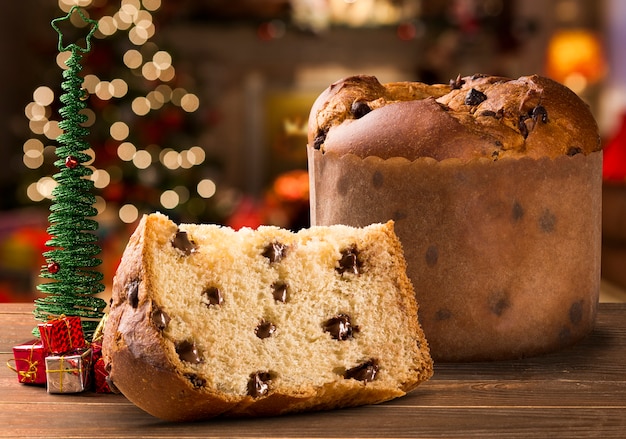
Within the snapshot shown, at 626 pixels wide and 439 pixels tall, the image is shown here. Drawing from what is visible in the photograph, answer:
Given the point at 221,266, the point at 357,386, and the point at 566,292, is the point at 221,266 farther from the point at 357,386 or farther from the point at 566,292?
the point at 566,292

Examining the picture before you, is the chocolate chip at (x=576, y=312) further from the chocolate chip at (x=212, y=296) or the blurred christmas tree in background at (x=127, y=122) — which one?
the blurred christmas tree in background at (x=127, y=122)

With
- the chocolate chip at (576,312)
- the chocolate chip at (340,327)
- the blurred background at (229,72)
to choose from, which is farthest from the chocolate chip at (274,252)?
the blurred background at (229,72)

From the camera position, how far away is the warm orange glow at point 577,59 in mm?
9102

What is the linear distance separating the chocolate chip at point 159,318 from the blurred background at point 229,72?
5.11m

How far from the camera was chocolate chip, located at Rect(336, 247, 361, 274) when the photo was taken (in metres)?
1.17

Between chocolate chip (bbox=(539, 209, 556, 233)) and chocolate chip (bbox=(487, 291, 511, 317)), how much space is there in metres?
0.12

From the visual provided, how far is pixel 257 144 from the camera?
9805 mm

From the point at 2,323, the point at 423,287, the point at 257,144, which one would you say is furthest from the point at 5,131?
the point at 423,287

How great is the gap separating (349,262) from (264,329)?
0.50 ft

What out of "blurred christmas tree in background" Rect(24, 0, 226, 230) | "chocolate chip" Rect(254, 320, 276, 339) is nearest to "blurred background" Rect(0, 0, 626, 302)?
"blurred christmas tree in background" Rect(24, 0, 226, 230)

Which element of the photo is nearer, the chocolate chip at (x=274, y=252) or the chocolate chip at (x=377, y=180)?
the chocolate chip at (x=274, y=252)

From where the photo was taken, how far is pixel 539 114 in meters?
1.30

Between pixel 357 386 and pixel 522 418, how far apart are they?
0.20 metres

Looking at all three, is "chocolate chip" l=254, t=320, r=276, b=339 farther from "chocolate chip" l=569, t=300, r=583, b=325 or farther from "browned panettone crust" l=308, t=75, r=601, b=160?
"chocolate chip" l=569, t=300, r=583, b=325
